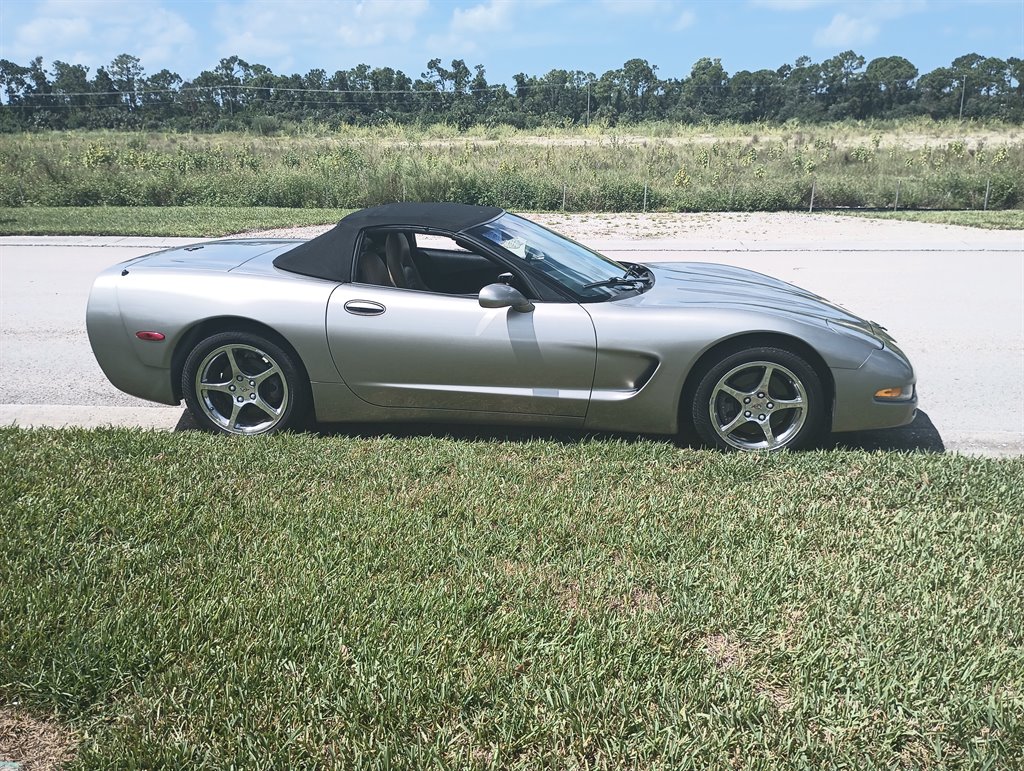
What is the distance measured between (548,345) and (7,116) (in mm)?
57782

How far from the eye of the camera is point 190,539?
3.69 meters

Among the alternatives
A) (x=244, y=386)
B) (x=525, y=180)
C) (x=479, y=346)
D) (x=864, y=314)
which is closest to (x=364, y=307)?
(x=479, y=346)

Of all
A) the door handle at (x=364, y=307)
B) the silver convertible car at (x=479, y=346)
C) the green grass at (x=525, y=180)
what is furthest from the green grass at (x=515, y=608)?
the green grass at (x=525, y=180)

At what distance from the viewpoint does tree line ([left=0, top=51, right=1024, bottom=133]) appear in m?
58.0

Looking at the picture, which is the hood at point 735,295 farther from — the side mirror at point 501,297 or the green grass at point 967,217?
the green grass at point 967,217

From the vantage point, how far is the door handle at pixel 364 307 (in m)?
4.85

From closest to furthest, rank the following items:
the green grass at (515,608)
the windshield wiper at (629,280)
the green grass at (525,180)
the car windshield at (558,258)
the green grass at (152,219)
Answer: the green grass at (515,608)
the car windshield at (558,258)
the windshield wiper at (629,280)
the green grass at (152,219)
the green grass at (525,180)

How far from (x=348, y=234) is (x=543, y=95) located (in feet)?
212

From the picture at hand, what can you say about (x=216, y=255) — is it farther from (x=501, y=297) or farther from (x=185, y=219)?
(x=185, y=219)

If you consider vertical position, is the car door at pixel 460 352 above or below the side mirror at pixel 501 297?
below

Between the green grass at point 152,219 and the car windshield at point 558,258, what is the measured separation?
11.3 meters

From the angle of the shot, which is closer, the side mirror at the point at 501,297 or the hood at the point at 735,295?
the side mirror at the point at 501,297

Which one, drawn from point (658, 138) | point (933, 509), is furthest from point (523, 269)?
point (658, 138)

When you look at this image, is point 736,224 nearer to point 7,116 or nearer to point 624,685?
point 624,685
